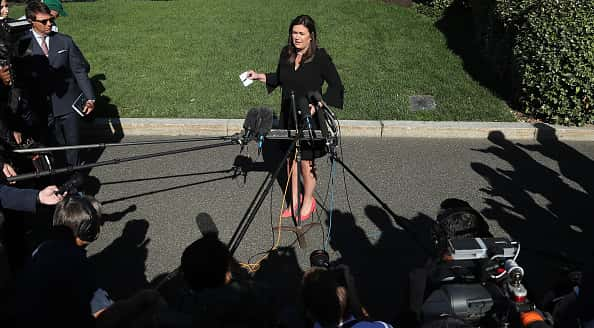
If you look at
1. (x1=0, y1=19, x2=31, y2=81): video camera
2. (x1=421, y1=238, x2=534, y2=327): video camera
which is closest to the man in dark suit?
(x1=0, y1=19, x2=31, y2=81): video camera

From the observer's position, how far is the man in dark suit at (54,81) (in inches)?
193

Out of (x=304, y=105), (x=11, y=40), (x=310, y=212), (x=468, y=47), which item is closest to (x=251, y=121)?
(x=304, y=105)

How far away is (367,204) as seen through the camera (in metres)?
5.46

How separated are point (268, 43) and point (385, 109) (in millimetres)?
3740

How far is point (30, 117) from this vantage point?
4.61m

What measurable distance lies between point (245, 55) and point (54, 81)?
5.06 m

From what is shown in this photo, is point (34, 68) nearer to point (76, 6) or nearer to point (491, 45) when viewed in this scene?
point (491, 45)

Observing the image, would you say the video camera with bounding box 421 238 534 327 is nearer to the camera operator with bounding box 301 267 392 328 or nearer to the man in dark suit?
the camera operator with bounding box 301 267 392 328

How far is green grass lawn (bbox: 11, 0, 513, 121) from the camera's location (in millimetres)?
7812

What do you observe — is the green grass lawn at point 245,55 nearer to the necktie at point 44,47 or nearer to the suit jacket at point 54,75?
the suit jacket at point 54,75

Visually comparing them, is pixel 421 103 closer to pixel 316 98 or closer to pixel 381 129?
pixel 381 129

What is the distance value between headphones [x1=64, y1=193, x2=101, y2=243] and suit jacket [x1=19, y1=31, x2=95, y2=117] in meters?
2.41

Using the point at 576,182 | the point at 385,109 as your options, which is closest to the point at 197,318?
the point at 576,182

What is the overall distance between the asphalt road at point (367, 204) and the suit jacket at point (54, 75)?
3.79 feet
